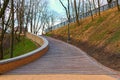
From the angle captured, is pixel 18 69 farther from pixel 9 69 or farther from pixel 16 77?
pixel 16 77

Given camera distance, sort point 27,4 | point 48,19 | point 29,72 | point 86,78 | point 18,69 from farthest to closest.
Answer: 1. point 48,19
2. point 27,4
3. point 18,69
4. point 29,72
5. point 86,78

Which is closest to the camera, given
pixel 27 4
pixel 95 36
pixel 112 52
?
pixel 112 52

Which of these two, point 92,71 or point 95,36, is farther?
point 95,36

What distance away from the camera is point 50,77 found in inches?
522

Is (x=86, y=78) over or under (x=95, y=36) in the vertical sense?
under

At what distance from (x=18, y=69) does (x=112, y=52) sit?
9132 millimetres

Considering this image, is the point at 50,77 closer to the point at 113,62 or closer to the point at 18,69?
the point at 18,69

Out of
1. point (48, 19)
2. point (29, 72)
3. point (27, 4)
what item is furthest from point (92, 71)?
point (48, 19)

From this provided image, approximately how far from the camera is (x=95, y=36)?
33188mm

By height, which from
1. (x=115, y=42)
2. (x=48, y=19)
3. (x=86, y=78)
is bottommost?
(x=86, y=78)

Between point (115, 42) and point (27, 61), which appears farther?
point (115, 42)

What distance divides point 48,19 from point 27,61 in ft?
232

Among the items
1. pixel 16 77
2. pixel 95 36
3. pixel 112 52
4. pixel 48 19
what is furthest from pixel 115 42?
pixel 48 19

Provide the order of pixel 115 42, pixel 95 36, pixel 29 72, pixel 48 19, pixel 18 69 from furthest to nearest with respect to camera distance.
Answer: pixel 48 19 < pixel 95 36 < pixel 115 42 < pixel 18 69 < pixel 29 72
